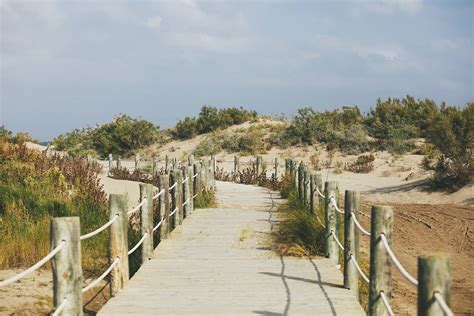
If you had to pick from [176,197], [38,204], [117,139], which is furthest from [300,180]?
[117,139]

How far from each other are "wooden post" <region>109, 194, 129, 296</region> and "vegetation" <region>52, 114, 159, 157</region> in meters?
38.1

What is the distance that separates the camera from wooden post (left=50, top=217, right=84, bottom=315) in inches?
220

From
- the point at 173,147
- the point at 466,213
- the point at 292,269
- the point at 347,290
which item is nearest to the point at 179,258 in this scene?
the point at 292,269

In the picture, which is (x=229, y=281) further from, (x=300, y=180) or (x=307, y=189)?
(x=300, y=180)

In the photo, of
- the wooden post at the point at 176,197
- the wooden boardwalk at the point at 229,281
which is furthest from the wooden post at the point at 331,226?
the wooden post at the point at 176,197

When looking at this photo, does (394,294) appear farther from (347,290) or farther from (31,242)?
(31,242)

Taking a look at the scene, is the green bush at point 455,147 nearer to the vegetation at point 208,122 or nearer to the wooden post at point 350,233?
the wooden post at point 350,233

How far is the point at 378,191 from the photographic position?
25344 mm

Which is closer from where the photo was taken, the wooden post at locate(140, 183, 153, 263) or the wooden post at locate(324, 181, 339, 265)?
the wooden post at locate(140, 183, 153, 263)

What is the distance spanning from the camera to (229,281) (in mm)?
8180

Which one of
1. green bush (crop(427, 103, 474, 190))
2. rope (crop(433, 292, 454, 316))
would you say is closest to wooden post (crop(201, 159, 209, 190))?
green bush (crop(427, 103, 474, 190))

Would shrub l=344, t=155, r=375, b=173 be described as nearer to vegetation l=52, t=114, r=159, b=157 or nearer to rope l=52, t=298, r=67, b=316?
vegetation l=52, t=114, r=159, b=157

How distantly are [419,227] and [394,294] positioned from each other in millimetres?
5804

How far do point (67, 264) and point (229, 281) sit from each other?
297 centimetres
